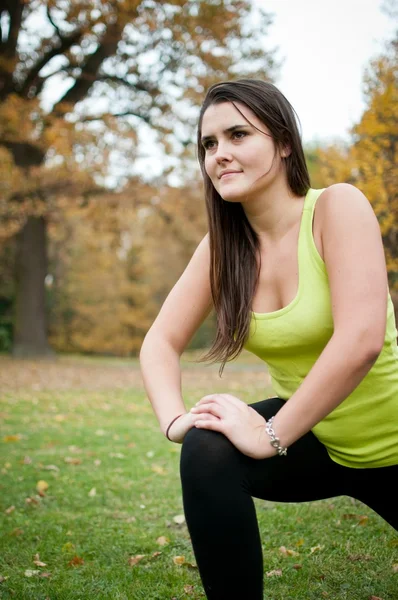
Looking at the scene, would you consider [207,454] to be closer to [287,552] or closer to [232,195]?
[232,195]

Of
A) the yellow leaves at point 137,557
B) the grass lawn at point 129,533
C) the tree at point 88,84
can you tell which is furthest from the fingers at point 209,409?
the tree at point 88,84

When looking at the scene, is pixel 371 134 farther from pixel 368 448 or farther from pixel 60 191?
pixel 60 191

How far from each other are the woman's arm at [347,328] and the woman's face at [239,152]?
1.14ft

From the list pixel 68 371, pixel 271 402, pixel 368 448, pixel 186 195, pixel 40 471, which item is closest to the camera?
pixel 368 448

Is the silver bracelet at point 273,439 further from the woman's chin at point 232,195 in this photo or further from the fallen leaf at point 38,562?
the fallen leaf at point 38,562

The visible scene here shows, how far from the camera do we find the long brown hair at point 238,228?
197 cm

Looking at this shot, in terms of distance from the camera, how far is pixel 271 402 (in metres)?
2.12

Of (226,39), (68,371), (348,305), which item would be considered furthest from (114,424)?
(226,39)

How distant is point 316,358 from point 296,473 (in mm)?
358

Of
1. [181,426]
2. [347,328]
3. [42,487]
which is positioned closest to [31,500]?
[42,487]

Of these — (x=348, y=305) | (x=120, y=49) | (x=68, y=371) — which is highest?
(x=120, y=49)

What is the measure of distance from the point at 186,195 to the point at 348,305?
17496 mm

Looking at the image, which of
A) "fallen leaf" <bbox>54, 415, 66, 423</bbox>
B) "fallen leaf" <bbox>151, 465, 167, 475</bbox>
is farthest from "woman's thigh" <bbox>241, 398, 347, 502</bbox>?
"fallen leaf" <bbox>54, 415, 66, 423</bbox>

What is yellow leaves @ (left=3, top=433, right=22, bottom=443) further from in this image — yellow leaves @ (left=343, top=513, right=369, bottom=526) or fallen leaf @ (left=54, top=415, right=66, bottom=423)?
yellow leaves @ (left=343, top=513, right=369, bottom=526)
